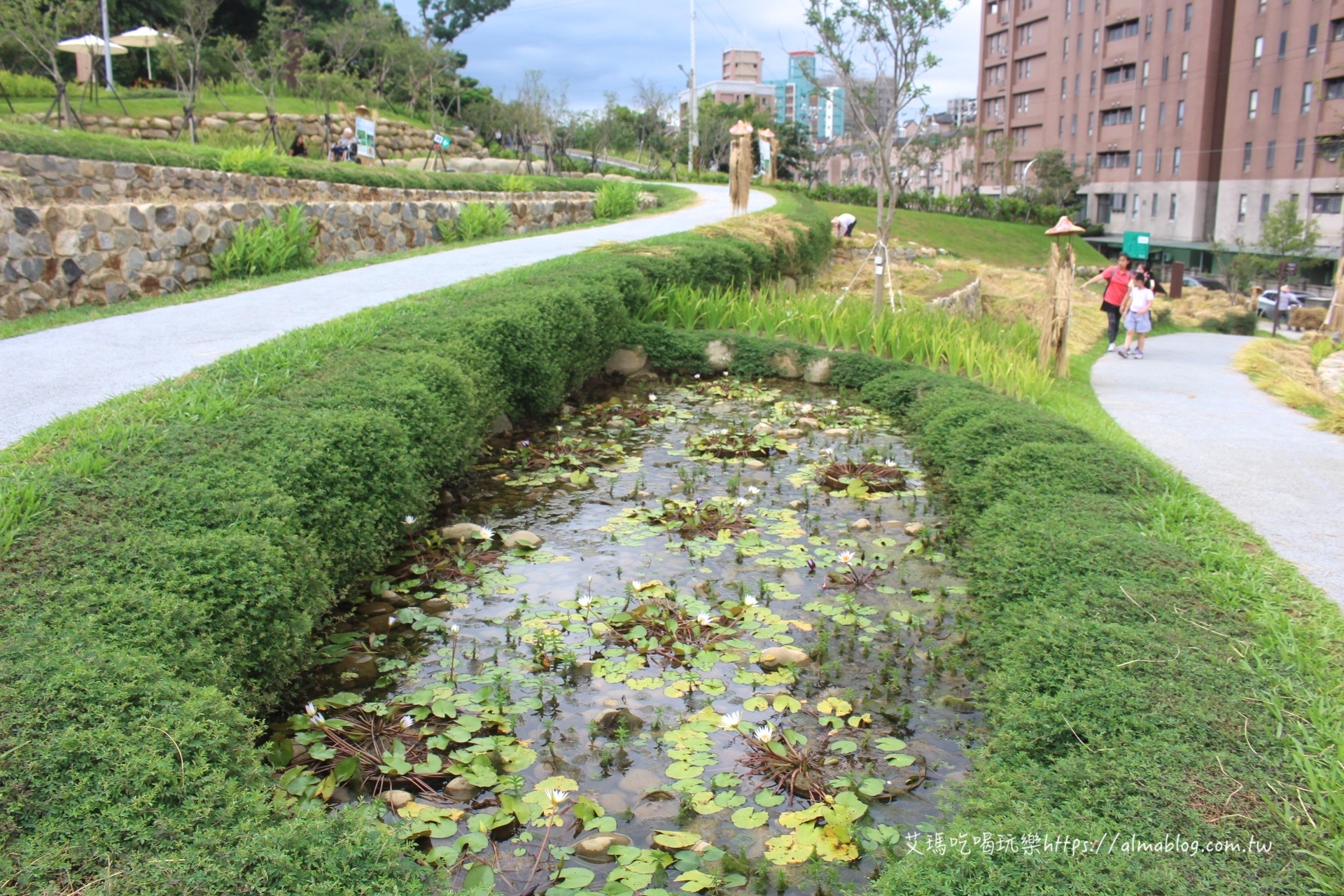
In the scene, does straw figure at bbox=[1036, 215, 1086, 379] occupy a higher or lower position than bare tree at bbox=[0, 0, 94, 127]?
lower

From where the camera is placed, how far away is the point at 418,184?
63.2ft

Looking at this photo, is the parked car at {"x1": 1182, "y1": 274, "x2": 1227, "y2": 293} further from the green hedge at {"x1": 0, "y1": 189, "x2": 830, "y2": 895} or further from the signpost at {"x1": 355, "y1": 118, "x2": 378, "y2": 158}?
the green hedge at {"x1": 0, "y1": 189, "x2": 830, "y2": 895}

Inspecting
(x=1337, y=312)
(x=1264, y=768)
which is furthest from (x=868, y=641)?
(x=1337, y=312)

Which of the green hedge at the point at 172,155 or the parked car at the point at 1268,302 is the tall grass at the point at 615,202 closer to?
the green hedge at the point at 172,155

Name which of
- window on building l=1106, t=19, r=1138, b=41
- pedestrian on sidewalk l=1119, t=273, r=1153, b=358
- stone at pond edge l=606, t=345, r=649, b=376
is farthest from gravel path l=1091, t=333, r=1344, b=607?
window on building l=1106, t=19, r=1138, b=41

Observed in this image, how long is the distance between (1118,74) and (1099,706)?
5920 centimetres

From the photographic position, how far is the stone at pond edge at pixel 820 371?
9.94 meters

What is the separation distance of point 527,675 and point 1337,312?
17.2m

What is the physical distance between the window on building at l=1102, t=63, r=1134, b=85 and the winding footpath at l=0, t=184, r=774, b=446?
5088cm

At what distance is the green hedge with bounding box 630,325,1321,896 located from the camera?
8.34 ft

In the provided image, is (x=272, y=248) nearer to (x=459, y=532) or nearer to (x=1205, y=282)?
(x=459, y=532)

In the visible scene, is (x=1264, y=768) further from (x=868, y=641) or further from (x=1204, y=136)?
(x=1204, y=136)

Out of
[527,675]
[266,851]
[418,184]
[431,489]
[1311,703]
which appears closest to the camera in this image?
[266,851]

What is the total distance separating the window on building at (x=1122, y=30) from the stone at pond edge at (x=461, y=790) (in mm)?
58719
